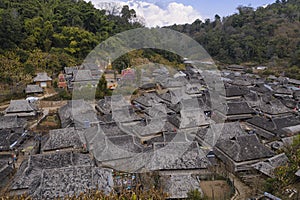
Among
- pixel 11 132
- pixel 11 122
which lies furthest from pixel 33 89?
pixel 11 132

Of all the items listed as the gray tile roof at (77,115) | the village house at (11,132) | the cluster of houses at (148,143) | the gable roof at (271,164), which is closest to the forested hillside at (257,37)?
the cluster of houses at (148,143)

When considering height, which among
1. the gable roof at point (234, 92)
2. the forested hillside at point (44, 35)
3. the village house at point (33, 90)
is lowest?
the gable roof at point (234, 92)

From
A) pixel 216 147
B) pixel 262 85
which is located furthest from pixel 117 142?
pixel 262 85

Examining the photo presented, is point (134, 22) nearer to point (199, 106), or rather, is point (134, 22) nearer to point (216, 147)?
point (199, 106)

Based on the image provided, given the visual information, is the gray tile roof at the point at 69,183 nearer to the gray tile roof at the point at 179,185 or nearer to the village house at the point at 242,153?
the gray tile roof at the point at 179,185

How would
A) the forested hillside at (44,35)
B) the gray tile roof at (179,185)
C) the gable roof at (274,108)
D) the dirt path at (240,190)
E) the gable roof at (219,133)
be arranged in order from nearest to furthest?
the gray tile roof at (179,185), the dirt path at (240,190), the gable roof at (219,133), the gable roof at (274,108), the forested hillside at (44,35)

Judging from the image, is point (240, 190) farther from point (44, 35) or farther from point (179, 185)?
point (44, 35)
